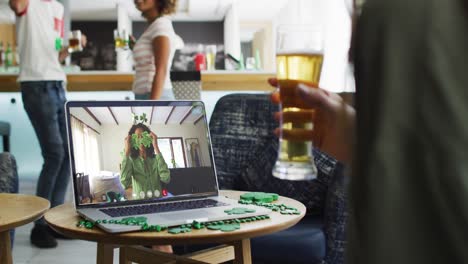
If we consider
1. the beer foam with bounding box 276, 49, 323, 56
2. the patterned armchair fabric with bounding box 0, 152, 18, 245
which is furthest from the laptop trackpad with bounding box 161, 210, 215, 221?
the patterned armchair fabric with bounding box 0, 152, 18, 245

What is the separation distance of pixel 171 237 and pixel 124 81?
3634 mm

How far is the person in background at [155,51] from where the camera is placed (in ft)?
9.21

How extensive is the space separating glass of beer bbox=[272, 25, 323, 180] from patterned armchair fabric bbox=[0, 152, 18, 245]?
4.82 ft

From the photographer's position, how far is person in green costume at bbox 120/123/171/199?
1561 millimetres

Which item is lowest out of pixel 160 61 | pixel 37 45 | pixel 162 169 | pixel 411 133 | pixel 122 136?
pixel 162 169

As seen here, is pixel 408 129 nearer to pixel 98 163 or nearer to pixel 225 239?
pixel 225 239

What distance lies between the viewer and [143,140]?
162 centimetres

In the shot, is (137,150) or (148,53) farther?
(148,53)

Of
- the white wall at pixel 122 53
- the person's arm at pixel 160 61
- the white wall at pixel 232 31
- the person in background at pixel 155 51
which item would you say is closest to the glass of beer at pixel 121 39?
the person in background at pixel 155 51

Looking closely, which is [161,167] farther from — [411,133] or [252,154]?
[411,133]

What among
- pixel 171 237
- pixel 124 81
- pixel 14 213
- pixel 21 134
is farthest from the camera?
pixel 21 134

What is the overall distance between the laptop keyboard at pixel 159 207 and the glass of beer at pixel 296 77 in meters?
0.60

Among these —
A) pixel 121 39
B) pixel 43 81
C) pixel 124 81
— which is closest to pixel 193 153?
pixel 43 81

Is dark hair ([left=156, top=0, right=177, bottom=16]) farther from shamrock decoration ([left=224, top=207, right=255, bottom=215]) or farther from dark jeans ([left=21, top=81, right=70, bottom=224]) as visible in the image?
shamrock decoration ([left=224, top=207, right=255, bottom=215])
